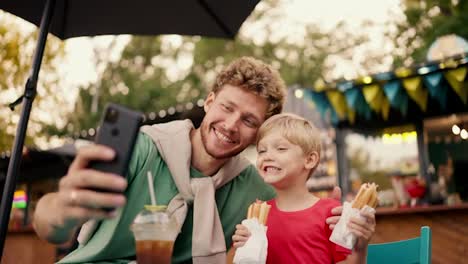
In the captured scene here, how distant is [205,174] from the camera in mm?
2779

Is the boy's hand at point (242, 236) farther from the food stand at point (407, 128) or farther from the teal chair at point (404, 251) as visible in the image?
the food stand at point (407, 128)

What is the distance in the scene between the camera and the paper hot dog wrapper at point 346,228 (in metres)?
1.92

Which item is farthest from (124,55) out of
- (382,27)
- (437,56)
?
(437,56)

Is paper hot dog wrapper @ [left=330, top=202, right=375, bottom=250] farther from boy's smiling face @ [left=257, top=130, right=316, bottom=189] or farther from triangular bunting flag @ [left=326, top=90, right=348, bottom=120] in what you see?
triangular bunting flag @ [left=326, top=90, right=348, bottom=120]

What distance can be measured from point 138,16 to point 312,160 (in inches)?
56.4

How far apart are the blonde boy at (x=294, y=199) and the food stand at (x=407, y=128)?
5.27 m

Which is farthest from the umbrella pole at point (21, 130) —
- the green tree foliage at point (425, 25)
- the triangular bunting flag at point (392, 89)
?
the green tree foliage at point (425, 25)

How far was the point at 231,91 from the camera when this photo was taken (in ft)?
8.97

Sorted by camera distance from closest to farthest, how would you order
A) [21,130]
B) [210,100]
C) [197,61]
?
1. [21,130]
2. [210,100]
3. [197,61]

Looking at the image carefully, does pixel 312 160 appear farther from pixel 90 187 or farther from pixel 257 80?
pixel 90 187

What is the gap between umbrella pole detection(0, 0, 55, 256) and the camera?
96.7 inches

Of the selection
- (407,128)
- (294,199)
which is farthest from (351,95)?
(294,199)

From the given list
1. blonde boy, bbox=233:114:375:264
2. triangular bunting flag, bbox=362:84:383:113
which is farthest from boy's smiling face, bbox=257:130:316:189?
triangular bunting flag, bbox=362:84:383:113

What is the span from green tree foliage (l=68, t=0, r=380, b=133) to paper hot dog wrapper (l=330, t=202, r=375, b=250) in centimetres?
2343
